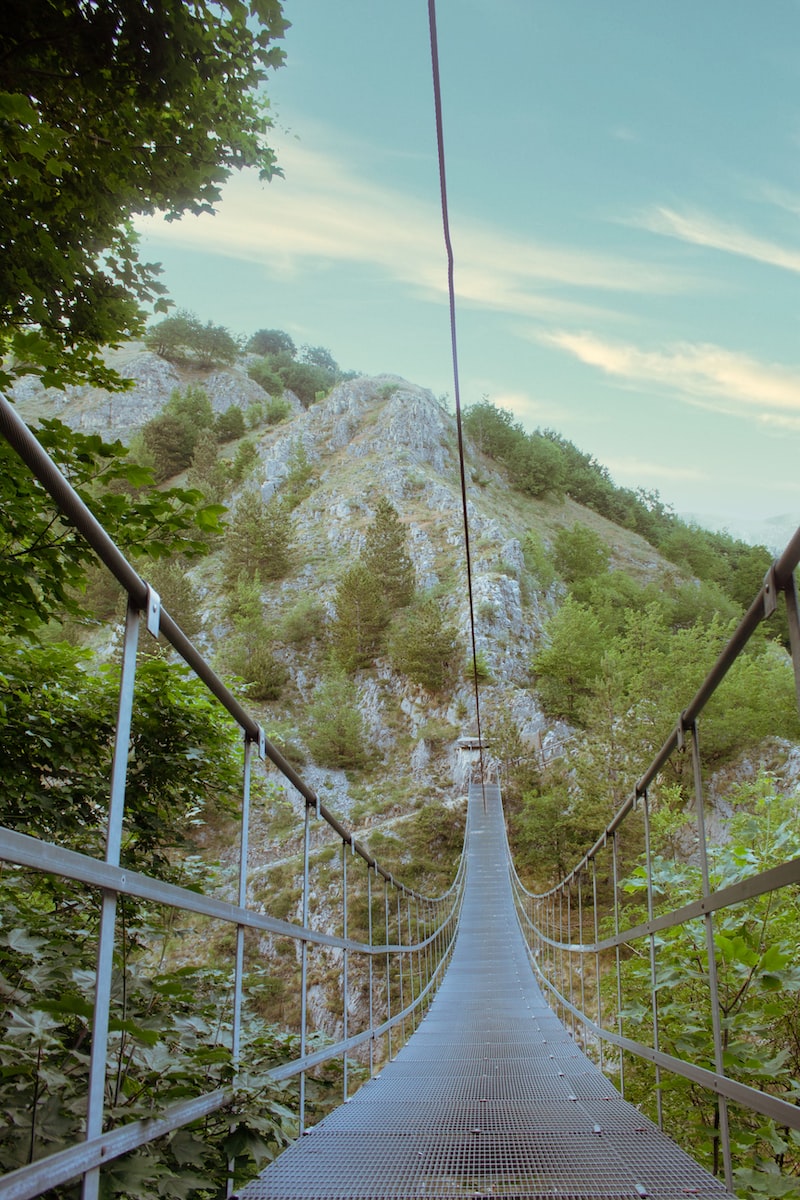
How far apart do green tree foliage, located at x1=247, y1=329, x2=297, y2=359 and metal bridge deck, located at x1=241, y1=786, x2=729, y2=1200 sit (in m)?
86.8

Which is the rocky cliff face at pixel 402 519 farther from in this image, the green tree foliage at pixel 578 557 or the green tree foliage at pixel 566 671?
the green tree foliage at pixel 578 557

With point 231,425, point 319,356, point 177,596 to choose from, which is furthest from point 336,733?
point 319,356

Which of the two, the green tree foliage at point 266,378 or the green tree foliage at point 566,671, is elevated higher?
the green tree foliage at point 266,378

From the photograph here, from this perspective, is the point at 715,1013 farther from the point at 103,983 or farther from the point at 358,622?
the point at 358,622

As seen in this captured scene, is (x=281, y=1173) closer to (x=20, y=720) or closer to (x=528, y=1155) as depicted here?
(x=528, y=1155)

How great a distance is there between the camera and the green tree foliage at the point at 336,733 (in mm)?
25078

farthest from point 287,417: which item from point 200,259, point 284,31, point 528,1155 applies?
point 528,1155

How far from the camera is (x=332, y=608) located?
34875 millimetres

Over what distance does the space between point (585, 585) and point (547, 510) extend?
50.2ft

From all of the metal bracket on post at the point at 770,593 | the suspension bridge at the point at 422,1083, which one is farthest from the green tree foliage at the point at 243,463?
the metal bracket on post at the point at 770,593

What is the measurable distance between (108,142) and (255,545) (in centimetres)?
3380

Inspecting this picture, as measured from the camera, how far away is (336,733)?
2522 cm

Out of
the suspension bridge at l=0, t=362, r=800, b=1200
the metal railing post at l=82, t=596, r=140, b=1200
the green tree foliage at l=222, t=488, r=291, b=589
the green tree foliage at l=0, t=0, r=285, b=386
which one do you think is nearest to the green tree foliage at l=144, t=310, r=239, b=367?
the green tree foliage at l=222, t=488, r=291, b=589

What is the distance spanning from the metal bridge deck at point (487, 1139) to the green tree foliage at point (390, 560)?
31576 mm
